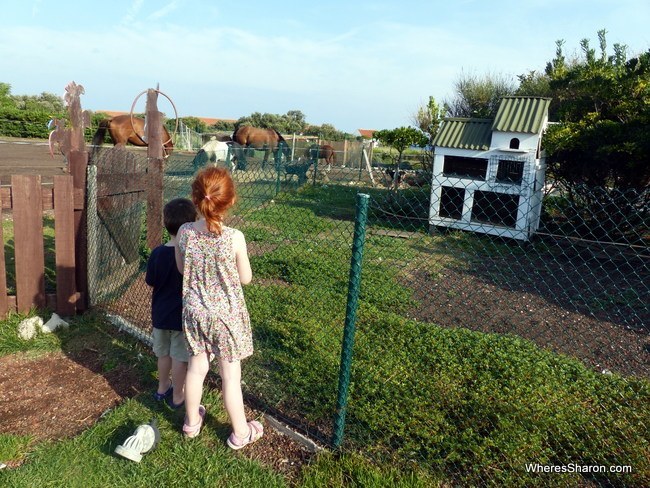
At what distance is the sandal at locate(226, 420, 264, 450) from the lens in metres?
2.62

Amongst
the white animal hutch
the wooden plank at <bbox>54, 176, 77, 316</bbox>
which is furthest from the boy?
the white animal hutch

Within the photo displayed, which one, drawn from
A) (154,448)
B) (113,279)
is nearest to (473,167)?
(113,279)

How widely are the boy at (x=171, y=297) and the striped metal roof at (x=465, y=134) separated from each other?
267 inches

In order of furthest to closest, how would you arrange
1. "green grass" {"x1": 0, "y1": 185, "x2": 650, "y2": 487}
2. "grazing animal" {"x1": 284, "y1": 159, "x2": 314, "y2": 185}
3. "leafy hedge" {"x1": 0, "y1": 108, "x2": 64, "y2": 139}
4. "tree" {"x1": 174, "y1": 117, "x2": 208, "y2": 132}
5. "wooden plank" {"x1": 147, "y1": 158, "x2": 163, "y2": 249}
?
"tree" {"x1": 174, "y1": 117, "x2": 208, "y2": 132}, "leafy hedge" {"x1": 0, "y1": 108, "x2": 64, "y2": 139}, "grazing animal" {"x1": 284, "y1": 159, "x2": 314, "y2": 185}, "wooden plank" {"x1": 147, "y1": 158, "x2": 163, "y2": 249}, "green grass" {"x1": 0, "y1": 185, "x2": 650, "y2": 487}

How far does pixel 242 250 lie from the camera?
8.00 ft

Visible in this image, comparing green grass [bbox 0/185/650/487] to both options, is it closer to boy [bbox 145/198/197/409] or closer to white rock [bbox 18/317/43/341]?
white rock [bbox 18/317/43/341]

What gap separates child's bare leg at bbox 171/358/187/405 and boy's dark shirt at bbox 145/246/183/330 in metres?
0.23

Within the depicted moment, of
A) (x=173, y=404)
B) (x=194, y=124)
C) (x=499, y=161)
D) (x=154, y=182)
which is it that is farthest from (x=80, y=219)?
(x=194, y=124)

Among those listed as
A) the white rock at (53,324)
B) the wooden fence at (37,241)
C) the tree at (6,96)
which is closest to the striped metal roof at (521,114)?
the wooden fence at (37,241)

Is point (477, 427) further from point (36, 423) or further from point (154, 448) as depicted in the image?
point (36, 423)

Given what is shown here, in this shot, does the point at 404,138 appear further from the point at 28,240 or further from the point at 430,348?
the point at 28,240

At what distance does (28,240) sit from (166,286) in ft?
6.27

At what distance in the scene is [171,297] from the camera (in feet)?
9.39

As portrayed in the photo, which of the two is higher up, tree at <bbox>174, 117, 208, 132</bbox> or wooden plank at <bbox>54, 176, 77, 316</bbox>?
tree at <bbox>174, 117, 208, 132</bbox>
